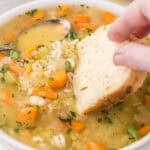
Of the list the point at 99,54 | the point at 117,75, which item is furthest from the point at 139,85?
the point at 99,54

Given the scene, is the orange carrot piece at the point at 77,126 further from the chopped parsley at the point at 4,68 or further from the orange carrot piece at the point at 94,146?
the chopped parsley at the point at 4,68

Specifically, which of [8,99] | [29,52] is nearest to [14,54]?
[29,52]

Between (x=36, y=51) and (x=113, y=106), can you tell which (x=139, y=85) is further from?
(x=36, y=51)

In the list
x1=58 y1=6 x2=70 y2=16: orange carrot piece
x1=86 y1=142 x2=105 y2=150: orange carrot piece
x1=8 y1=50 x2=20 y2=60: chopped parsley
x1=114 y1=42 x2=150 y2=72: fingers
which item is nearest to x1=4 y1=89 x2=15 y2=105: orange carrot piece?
x1=8 y1=50 x2=20 y2=60: chopped parsley

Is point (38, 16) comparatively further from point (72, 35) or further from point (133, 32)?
point (133, 32)

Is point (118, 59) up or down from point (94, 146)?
up

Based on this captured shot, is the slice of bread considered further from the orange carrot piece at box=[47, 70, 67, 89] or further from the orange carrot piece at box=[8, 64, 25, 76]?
the orange carrot piece at box=[8, 64, 25, 76]
